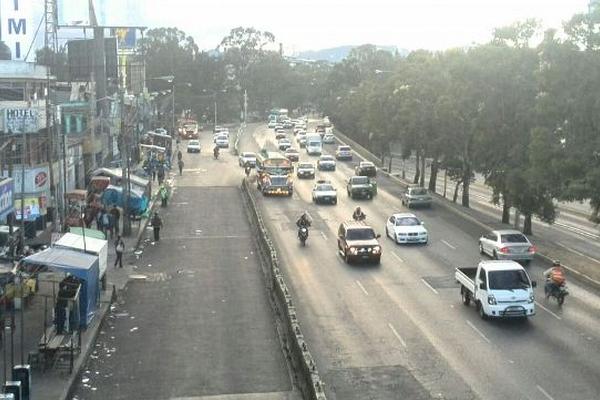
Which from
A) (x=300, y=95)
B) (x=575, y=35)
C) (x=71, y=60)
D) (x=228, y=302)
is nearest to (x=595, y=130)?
(x=575, y=35)

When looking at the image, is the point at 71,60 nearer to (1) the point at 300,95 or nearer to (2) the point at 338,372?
(2) the point at 338,372

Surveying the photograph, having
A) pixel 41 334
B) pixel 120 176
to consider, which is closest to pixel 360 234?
pixel 41 334

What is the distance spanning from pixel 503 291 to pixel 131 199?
80.4ft

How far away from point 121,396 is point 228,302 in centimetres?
915

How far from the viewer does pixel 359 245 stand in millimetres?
34031

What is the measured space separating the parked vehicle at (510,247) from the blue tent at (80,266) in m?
16.9

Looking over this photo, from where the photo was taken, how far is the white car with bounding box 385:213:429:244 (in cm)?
3888

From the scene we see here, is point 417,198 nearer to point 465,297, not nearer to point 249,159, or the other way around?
point 249,159

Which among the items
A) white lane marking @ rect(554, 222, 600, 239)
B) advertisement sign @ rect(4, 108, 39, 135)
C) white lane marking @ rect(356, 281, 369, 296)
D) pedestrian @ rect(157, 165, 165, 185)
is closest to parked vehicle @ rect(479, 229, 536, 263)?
white lane marking @ rect(356, 281, 369, 296)

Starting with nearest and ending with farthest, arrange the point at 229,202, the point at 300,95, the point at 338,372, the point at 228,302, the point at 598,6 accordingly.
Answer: the point at 338,372 < the point at 228,302 < the point at 598,6 < the point at 229,202 < the point at 300,95

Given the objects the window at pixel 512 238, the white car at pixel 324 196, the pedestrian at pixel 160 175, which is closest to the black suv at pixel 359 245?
the window at pixel 512 238

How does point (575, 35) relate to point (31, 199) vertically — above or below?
above

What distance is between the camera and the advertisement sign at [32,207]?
39750 mm

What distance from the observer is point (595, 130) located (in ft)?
99.8
